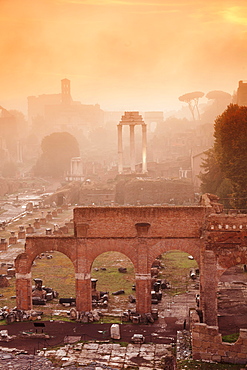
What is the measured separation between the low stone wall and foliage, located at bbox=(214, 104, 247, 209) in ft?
55.9

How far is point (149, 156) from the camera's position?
116812 mm

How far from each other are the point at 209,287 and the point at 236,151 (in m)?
16.4

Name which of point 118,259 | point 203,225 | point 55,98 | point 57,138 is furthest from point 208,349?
point 55,98

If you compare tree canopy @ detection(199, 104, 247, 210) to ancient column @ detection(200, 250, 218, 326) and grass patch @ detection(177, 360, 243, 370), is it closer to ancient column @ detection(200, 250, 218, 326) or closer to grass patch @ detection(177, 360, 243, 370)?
ancient column @ detection(200, 250, 218, 326)

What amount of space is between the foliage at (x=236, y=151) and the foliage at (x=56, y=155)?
75400mm

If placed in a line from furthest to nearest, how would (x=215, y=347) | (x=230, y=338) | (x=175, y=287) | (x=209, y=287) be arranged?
1. (x=175, y=287)
2. (x=209, y=287)
3. (x=230, y=338)
4. (x=215, y=347)

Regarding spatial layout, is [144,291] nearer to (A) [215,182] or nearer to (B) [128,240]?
(B) [128,240]

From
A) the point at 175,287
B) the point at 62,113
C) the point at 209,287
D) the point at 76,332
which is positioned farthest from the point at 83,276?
the point at 62,113

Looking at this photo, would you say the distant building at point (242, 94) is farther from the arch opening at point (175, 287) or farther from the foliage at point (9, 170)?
the foliage at point (9, 170)

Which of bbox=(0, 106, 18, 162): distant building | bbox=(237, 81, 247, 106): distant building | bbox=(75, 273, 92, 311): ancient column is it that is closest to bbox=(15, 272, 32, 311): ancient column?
bbox=(75, 273, 92, 311): ancient column

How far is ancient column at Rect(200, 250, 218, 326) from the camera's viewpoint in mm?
20000

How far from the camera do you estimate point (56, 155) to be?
356ft

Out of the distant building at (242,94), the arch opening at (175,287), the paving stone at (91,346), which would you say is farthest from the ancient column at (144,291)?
the distant building at (242,94)

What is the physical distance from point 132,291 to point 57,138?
285 ft
